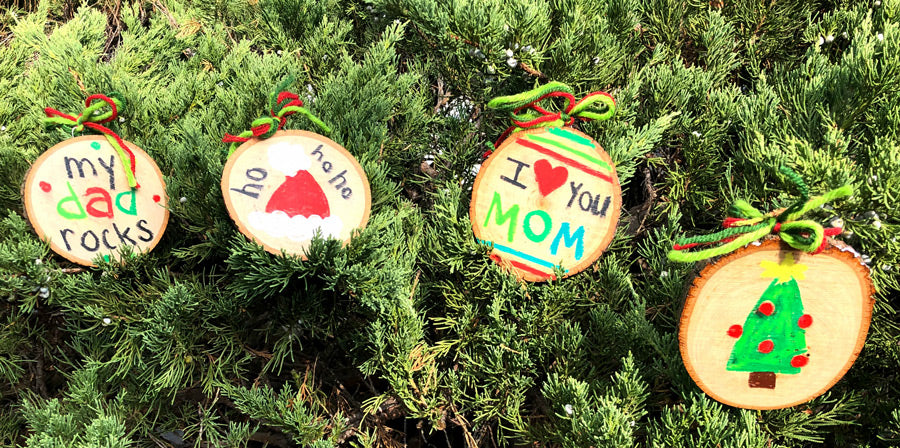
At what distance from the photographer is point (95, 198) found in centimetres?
118

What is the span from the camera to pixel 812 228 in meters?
0.83

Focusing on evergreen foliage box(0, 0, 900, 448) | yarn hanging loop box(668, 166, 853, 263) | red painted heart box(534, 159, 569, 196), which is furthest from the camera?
red painted heart box(534, 159, 569, 196)

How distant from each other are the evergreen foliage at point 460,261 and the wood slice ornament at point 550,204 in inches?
1.6

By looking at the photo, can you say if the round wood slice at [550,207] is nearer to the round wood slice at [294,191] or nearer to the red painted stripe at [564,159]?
the red painted stripe at [564,159]

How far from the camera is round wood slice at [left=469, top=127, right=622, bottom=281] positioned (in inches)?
43.8

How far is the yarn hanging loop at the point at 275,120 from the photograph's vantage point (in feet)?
3.66

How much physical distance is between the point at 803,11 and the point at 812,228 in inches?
27.3

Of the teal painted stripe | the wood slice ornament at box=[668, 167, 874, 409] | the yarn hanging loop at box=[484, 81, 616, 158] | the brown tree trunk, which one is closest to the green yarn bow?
the yarn hanging loop at box=[484, 81, 616, 158]

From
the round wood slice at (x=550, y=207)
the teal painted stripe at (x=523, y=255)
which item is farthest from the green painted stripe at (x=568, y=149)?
the teal painted stripe at (x=523, y=255)

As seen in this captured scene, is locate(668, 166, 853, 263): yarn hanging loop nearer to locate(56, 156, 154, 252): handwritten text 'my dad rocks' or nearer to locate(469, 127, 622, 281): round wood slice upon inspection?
locate(469, 127, 622, 281): round wood slice

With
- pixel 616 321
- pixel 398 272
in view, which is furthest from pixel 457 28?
pixel 616 321

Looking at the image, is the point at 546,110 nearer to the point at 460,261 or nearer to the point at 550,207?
the point at 550,207

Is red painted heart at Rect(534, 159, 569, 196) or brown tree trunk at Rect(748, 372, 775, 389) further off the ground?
red painted heart at Rect(534, 159, 569, 196)

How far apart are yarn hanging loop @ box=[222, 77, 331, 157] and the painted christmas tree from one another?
737 millimetres
